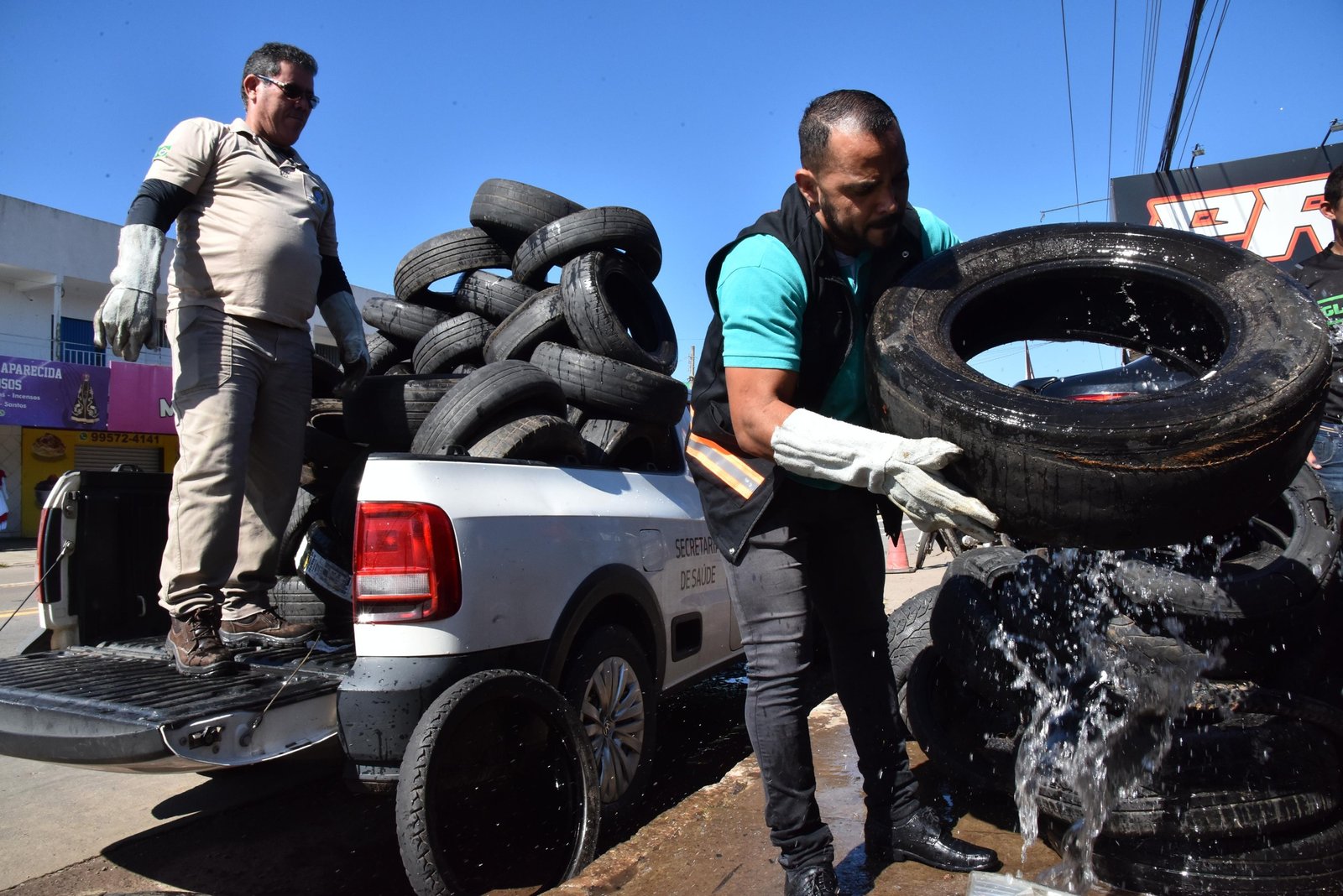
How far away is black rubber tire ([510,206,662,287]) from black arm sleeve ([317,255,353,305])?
4.29 feet

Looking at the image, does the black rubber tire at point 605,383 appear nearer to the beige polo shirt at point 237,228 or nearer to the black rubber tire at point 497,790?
the beige polo shirt at point 237,228

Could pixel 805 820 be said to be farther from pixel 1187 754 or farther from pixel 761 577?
pixel 1187 754

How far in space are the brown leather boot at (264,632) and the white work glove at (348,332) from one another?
3.60 feet

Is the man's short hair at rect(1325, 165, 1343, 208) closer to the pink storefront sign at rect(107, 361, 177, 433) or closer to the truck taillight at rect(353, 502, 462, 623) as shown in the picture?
the truck taillight at rect(353, 502, 462, 623)

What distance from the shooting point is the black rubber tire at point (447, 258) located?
17.3 feet

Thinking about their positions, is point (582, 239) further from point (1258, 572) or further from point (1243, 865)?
point (1243, 865)

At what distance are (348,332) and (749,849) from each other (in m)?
2.63

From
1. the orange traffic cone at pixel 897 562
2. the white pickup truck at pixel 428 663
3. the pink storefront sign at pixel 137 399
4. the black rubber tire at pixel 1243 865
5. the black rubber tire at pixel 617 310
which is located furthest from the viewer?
the pink storefront sign at pixel 137 399

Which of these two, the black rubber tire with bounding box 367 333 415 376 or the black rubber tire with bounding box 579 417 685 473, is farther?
the black rubber tire with bounding box 367 333 415 376

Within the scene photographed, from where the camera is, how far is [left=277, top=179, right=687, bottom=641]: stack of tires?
11.5 ft

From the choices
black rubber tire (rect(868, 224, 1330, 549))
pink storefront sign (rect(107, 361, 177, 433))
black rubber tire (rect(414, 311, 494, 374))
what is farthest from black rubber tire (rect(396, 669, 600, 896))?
pink storefront sign (rect(107, 361, 177, 433))

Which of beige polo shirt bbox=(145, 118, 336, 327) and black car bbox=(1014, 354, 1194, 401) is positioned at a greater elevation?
beige polo shirt bbox=(145, 118, 336, 327)

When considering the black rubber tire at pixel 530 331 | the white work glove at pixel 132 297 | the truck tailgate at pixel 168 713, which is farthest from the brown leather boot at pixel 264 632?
the black rubber tire at pixel 530 331

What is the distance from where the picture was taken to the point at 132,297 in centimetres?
290
